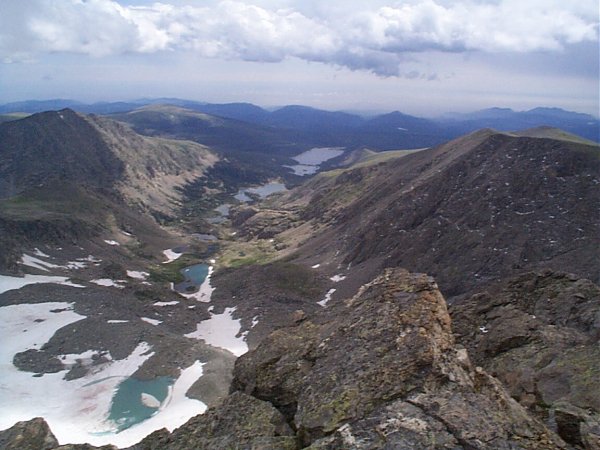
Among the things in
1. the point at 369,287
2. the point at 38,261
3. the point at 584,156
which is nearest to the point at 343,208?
the point at 584,156

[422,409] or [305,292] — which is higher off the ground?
[422,409]

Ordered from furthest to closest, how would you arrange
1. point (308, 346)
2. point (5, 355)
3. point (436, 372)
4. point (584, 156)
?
1. point (584, 156)
2. point (5, 355)
3. point (308, 346)
4. point (436, 372)

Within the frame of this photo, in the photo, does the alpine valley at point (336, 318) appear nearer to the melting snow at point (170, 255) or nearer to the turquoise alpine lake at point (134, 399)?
the turquoise alpine lake at point (134, 399)

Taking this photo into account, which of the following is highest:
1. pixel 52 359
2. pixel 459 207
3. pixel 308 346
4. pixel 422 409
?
pixel 422 409

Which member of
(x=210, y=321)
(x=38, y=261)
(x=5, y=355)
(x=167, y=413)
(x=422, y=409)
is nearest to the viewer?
(x=422, y=409)

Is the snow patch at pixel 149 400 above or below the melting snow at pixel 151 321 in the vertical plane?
above

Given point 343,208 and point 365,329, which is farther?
point 343,208

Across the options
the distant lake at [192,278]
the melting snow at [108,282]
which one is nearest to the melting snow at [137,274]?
the melting snow at [108,282]

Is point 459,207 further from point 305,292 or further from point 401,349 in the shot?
point 401,349
